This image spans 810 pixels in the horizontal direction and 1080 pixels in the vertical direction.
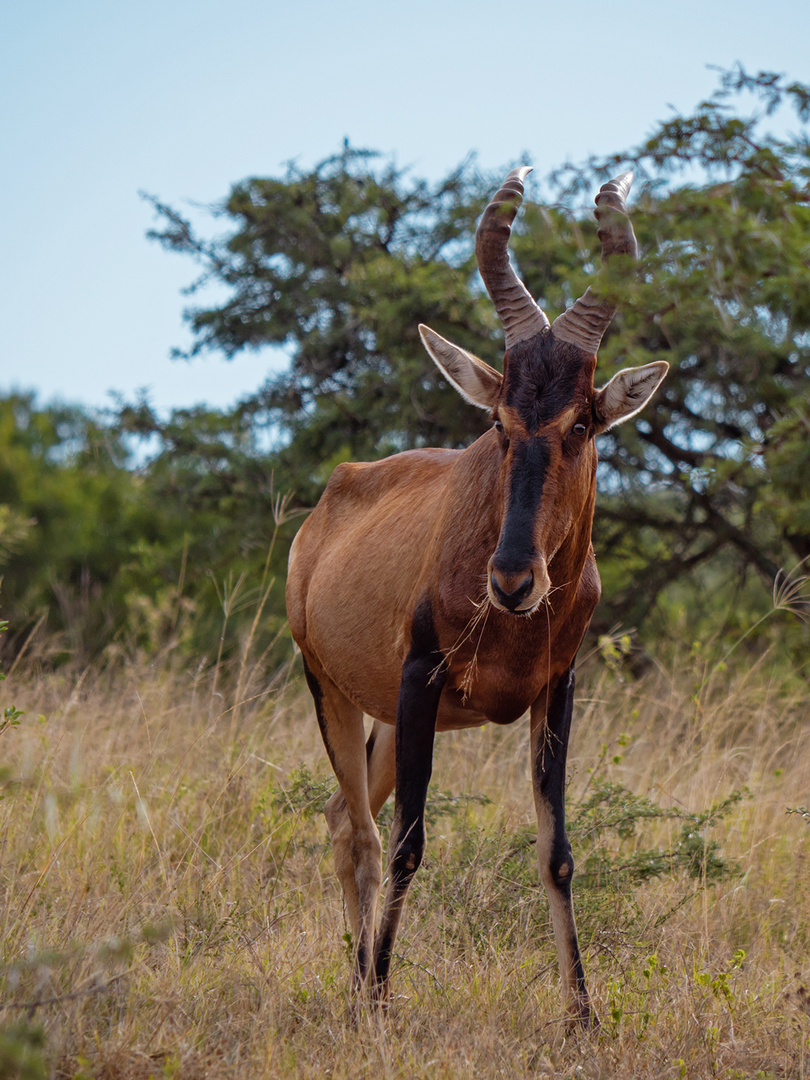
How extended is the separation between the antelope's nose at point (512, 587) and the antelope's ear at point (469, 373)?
2.93ft

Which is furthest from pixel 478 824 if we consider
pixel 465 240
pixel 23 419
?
pixel 23 419

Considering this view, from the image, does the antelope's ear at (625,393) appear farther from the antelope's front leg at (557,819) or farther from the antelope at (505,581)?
the antelope's front leg at (557,819)

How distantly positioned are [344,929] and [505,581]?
2032 mm

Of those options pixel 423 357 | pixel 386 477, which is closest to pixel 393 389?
pixel 423 357

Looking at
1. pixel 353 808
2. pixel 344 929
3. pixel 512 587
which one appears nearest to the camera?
pixel 512 587

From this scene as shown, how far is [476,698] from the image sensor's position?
3668 mm

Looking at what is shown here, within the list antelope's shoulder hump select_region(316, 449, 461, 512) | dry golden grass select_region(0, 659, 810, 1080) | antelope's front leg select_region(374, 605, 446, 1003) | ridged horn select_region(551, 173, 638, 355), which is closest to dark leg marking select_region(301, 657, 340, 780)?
dry golden grass select_region(0, 659, 810, 1080)

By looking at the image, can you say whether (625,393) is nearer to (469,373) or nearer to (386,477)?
(469,373)

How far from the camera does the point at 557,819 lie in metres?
3.74

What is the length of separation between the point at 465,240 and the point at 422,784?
7.45 meters

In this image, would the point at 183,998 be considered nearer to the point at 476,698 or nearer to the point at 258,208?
the point at 476,698

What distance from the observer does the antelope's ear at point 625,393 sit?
139 inches

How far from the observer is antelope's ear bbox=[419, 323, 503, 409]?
3.75 metres

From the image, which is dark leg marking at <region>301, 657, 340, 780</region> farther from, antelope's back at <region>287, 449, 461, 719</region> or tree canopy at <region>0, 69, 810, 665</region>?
tree canopy at <region>0, 69, 810, 665</region>
